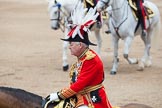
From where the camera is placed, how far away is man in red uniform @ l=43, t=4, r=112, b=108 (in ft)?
15.3

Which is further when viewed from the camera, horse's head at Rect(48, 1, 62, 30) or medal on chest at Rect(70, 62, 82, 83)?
horse's head at Rect(48, 1, 62, 30)

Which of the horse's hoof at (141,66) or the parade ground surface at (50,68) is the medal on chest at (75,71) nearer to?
the parade ground surface at (50,68)

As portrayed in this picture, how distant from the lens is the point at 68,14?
1199 cm

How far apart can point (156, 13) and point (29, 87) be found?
3.77 meters

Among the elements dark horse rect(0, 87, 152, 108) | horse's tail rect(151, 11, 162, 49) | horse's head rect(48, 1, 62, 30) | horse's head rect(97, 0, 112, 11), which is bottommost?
horse's tail rect(151, 11, 162, 49)

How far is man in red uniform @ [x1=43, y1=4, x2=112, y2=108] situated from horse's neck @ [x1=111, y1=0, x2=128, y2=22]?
6.70 m

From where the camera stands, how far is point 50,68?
12500 millimetres

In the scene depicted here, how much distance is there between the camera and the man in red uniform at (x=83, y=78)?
4.67m

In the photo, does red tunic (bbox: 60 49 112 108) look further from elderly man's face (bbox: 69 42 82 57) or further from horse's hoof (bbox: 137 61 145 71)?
horse's hoof (bbox: 137 61 145 71)

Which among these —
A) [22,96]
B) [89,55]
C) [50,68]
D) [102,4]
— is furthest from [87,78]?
[50,68]

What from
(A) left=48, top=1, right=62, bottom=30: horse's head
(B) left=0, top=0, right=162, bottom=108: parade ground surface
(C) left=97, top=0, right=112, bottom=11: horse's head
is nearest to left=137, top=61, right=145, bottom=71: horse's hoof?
(B) left=0, top=0, right=162, bottom=108: parade ground surface

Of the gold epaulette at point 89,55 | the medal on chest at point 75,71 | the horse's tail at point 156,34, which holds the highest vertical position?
the gold epaulette at point 89,55

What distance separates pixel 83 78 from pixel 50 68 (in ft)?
25.8

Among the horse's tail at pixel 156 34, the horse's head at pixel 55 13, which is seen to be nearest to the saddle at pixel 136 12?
the horse's tail at pixel 156 34
